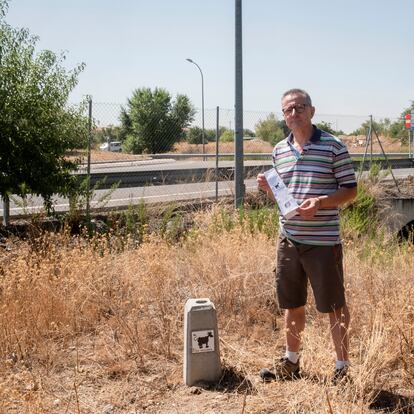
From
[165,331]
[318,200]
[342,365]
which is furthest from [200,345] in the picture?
[318,200]

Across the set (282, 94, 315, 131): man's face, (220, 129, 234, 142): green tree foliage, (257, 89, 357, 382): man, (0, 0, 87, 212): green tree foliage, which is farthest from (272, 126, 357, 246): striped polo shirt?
(220, 129, 234, 142): green tree foliage

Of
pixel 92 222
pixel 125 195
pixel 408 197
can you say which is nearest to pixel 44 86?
pixel 92 222

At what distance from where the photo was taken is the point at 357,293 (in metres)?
5.04

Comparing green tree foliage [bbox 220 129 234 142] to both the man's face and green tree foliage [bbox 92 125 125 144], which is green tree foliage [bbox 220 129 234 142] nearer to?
green tree foliage [bbox 92 125 125 144]

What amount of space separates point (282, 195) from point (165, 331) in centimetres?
159

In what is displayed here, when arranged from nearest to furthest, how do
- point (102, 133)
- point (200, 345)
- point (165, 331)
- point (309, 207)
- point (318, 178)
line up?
point (309, 207)
point (318, 178)
point (200, 345)
point (165, 331)
point (102, 133)

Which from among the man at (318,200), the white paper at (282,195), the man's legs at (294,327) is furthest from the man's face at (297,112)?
the man's legs at (294,327)

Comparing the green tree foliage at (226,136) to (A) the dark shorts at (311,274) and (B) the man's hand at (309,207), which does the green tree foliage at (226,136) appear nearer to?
(A) the dark shorts at (311,274)

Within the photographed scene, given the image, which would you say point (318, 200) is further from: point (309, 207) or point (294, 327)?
point (294, 327)

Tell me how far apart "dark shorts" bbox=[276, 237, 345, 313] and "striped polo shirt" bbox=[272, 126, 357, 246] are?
Result: 0.22 feet

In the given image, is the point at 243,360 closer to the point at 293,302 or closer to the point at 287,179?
the point at 293,302

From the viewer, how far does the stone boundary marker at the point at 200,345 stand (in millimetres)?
3781

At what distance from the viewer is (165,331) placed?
4508mm

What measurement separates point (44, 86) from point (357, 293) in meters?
4.75
